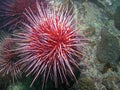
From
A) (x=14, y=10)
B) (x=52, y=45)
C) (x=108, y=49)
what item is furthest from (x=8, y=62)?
(x=108, y=49)

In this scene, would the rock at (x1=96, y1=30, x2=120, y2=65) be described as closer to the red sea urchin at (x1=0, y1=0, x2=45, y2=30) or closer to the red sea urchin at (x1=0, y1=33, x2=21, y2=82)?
the red sea urchin at (x1=0, y1=0, x2=45, y2=30)

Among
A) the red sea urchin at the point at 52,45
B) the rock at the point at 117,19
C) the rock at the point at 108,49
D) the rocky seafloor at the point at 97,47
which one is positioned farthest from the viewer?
the rock at the point at 117,19

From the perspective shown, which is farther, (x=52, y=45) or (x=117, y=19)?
(x=117, y=19)

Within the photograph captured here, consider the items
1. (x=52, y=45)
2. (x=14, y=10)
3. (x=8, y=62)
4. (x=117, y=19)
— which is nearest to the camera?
(x=52, y=45)

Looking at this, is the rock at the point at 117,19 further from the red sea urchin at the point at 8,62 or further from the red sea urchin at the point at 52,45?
the red sea urchin at the point at 8,62

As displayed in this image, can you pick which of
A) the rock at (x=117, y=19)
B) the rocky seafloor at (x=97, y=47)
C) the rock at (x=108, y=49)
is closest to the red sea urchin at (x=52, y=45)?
the rocky seafloor at (x=97, y=47)

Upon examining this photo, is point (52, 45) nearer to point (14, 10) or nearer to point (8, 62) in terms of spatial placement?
point (8, 62)
